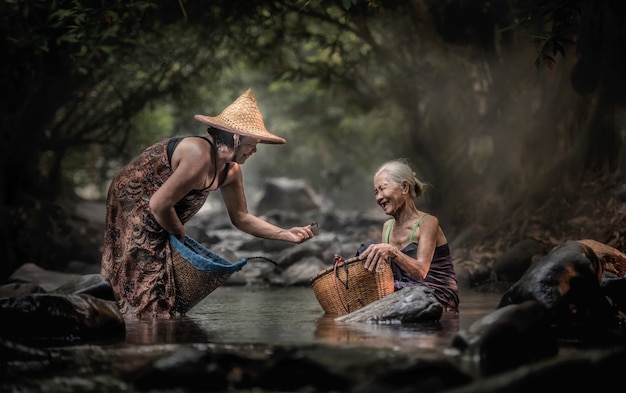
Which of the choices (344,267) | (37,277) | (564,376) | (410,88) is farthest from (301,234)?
(410,88)

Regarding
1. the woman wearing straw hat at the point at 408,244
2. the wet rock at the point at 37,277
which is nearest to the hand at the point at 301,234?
the woman wearing straw hat at the point at 408,244

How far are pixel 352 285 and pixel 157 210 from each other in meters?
1.53

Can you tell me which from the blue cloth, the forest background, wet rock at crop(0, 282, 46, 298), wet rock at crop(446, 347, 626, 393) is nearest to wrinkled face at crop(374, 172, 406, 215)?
the blue cloth

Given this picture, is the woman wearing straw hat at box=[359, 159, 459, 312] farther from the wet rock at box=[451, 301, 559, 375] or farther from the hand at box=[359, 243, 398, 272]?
the wet rock at box=[451, 301, 559, 375]

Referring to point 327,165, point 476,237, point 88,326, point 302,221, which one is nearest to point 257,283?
point 476,237

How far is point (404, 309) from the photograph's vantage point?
18.7 feet

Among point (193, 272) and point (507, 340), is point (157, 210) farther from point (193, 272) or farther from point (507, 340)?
point (507, 340)

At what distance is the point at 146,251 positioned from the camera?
635cm

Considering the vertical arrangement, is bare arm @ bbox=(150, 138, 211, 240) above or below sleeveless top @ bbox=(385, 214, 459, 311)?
above

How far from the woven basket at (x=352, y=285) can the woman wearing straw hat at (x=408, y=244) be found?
0.12 meters

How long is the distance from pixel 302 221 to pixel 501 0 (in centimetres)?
1009

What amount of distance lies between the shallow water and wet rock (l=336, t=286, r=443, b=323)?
113 millimetres

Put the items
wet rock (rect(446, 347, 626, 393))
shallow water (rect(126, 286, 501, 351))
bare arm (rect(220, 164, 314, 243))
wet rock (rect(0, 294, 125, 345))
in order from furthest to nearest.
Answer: bare arm (rect(220, 164, 314, 243))
wet rock (rect(0, 294, 125, 345))
shallow water (rect(126, 286, 501, 351))
wet rock (rect(446, 347, 626, 393))

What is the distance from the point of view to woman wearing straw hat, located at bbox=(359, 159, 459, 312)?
6.02 m
